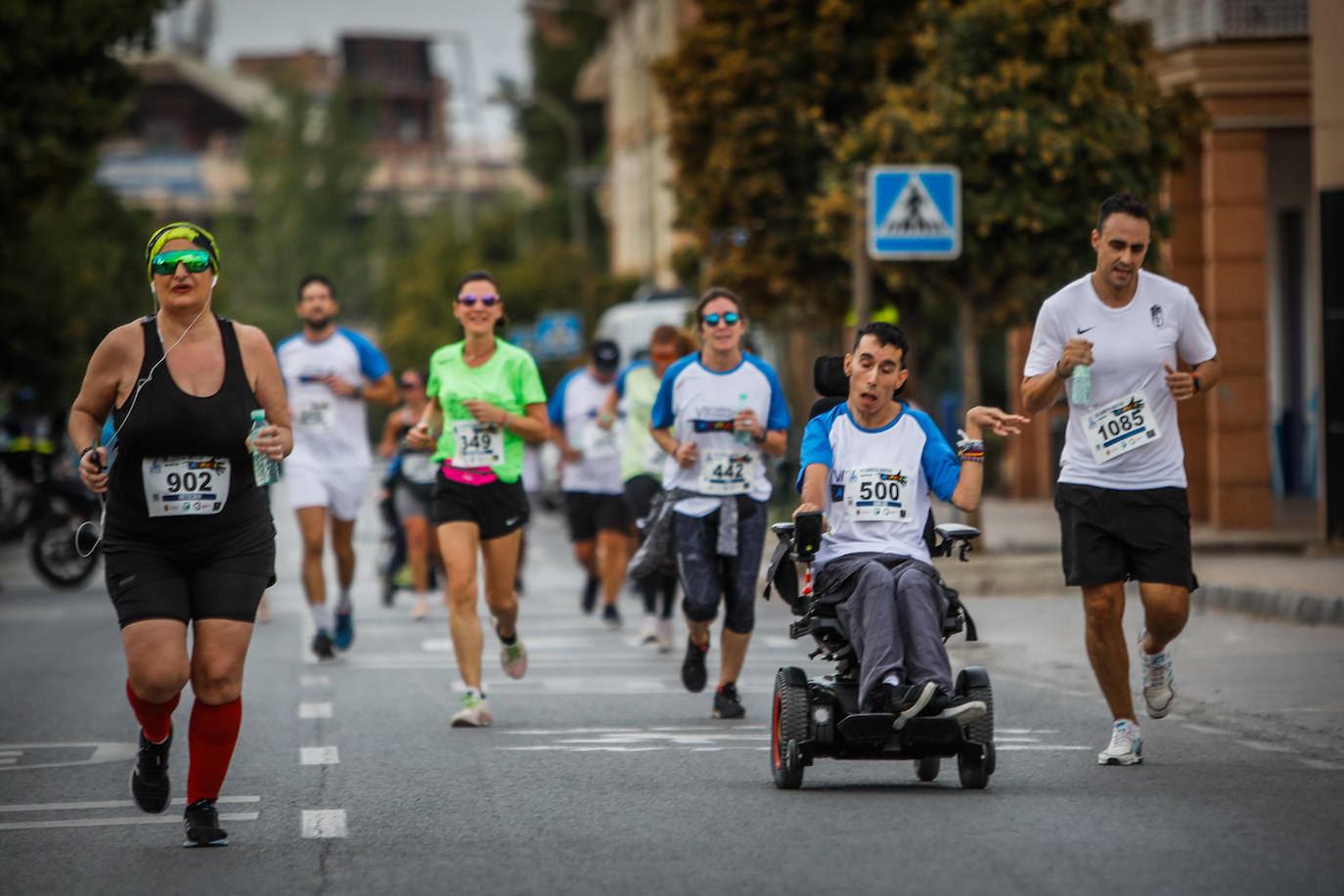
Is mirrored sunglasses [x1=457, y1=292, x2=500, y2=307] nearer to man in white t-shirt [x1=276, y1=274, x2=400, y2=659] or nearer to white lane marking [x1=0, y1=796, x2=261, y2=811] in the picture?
man in white t-shirt [x1=276, y1=274, x2=400, y2=659]

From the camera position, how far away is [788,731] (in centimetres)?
780

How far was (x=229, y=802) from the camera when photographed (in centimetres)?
800

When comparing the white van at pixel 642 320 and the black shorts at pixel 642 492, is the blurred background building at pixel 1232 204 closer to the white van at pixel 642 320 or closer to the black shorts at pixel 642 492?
the black shorts at pixel 642 492

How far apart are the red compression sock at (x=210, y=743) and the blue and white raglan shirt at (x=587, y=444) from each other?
887 centimetres

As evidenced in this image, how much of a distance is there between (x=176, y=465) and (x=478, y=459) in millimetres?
3499

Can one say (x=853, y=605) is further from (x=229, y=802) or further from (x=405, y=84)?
(x=405, y=84)

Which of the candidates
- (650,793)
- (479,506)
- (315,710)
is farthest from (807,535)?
(315,710)

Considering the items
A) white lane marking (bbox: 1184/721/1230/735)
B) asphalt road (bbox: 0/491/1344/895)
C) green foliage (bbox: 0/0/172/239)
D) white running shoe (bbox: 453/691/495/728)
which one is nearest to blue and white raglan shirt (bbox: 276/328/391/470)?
asphalt road (bbox: 0/491/1344/895)

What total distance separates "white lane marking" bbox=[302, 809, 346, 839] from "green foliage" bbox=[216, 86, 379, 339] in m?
86.2

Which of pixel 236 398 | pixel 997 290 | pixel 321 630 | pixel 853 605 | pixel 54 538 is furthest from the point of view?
pixel 54 538

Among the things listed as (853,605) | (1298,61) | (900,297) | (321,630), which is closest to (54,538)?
(321,630)

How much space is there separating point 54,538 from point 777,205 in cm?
877

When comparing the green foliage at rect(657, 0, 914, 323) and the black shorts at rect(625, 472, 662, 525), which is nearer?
the black shorts at rect(625, 472, 662, 525)

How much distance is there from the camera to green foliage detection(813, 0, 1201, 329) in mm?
17797
